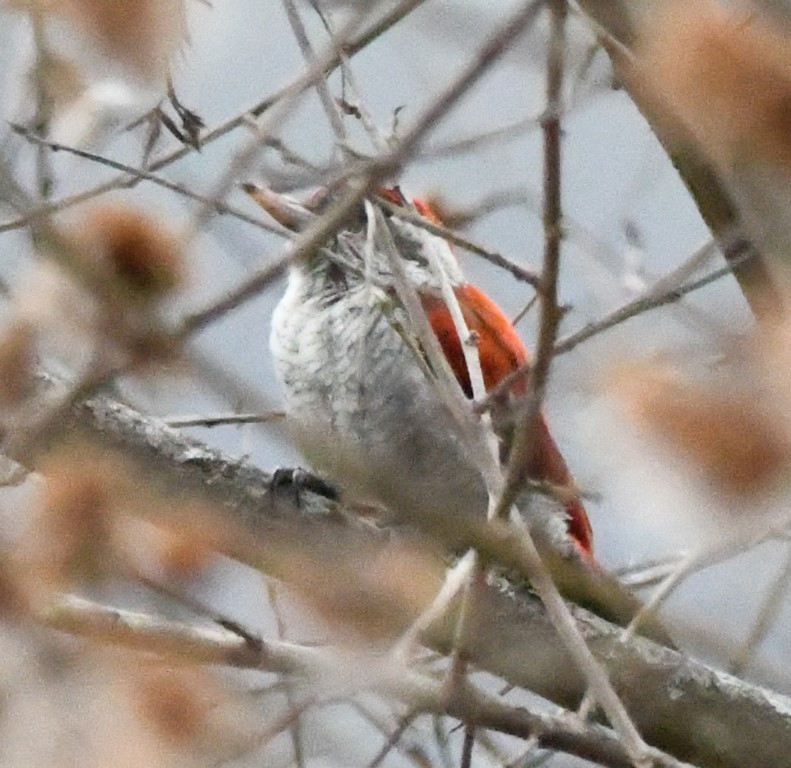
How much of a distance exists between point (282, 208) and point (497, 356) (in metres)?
0.38

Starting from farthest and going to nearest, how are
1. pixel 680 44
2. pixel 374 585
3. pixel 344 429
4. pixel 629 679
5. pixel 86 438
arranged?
pixel 344 429 < pixel 629 679 < pixel 86 438 < pixel 374 585 < pixel 680 44

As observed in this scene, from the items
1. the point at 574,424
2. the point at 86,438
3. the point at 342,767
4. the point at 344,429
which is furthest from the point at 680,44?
the point at 344,429

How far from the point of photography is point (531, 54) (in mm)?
818

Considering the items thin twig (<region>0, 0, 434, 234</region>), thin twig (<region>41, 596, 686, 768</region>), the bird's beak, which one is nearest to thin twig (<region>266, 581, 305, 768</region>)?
thin twig (<region>41, 596, 686, 768</region>)

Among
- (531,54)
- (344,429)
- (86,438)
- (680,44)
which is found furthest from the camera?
(344,429)

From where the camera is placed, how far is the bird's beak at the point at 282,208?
140 cm

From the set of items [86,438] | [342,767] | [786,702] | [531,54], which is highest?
[531,54]

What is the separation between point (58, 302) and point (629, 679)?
0.88 m

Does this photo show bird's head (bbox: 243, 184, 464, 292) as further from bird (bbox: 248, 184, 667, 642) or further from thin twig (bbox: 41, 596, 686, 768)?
thin twig (bbox: 41, 596, 686, 768)

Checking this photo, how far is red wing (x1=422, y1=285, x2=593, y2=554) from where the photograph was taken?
5.23ft

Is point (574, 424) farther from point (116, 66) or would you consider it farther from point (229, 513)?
point (116, 66)

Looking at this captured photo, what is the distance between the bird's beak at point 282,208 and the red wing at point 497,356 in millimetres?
213

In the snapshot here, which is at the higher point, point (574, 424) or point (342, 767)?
point (574, 424)

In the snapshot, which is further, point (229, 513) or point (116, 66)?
point (229, 513)
